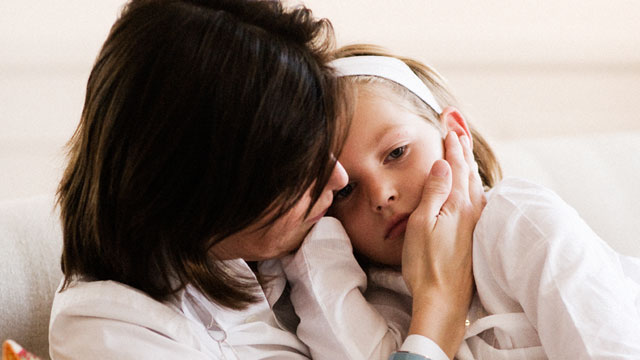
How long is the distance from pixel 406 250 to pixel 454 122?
10.0 inches

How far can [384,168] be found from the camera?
1110 millimetres

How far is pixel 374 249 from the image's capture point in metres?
1.16

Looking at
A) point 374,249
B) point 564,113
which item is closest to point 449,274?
point 374,249

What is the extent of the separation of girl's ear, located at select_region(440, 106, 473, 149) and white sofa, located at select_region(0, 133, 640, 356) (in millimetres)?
349

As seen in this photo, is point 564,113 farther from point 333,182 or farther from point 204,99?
point 204,99

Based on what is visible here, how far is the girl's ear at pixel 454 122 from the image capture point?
1213mm

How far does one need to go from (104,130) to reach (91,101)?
0.06 metres

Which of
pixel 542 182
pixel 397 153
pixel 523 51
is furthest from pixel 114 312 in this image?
pixel 523 51

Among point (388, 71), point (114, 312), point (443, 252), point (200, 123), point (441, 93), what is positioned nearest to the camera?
point (200, 123)

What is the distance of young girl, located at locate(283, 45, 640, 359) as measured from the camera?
927 millimetres

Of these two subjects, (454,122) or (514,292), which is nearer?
(514,292)

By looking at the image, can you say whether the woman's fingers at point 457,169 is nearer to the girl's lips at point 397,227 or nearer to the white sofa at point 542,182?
the girl's lips at point 397,227

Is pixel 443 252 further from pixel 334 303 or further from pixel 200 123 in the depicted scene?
pixel 200 123

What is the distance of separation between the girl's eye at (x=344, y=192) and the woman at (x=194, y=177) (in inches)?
6.4
